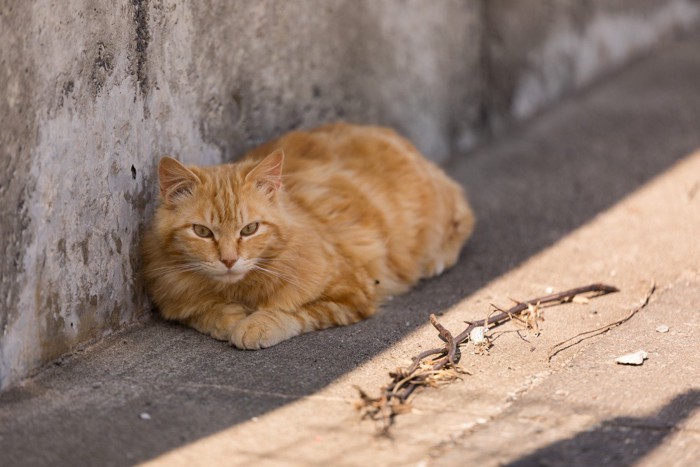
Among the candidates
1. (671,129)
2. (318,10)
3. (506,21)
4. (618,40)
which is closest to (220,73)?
(318,10)

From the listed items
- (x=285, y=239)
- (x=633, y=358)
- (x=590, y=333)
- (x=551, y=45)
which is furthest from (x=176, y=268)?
(x=551, y=45)

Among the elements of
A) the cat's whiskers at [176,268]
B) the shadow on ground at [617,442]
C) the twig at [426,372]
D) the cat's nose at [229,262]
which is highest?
the cat's nose at [229,262]

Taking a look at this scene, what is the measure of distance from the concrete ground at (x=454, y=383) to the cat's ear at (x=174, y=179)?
1.96 feet

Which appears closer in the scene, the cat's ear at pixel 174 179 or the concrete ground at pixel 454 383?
the concrete ground at pixel 454 383

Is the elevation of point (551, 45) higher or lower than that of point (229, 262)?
higher

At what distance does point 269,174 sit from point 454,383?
1.14 metres

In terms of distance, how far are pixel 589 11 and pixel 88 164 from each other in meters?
5.18

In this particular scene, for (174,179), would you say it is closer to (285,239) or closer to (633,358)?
(285,239)

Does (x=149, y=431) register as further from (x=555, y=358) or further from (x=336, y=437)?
(x=555, y=358)

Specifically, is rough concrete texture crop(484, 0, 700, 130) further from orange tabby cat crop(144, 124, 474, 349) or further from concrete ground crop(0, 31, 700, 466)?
orange tabby cat crop(144, 124, 474, 349)

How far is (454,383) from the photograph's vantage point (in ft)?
11.7

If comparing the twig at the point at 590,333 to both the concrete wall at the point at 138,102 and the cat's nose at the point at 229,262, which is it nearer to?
the cat's nose at the point at 229,262

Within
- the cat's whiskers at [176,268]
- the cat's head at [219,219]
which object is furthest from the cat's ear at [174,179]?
the cat's whiskers at [176,268]

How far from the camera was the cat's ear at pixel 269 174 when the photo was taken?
395 centimetres
